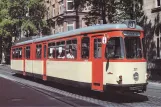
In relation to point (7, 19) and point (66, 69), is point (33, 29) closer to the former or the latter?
point (7, 19)

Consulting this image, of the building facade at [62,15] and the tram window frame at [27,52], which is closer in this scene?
the tram window frame at [27,52]

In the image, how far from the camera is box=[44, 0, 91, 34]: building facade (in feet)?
161

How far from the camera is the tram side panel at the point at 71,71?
1498cm

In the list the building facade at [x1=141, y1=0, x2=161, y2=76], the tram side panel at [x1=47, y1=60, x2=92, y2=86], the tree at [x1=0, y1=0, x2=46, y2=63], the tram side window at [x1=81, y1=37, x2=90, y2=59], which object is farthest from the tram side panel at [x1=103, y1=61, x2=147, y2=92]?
the tree at [x1=0, y1=0, x2=46, y2=63]

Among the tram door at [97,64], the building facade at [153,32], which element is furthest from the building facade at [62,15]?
the tram door at [97,64]

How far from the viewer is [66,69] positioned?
680 inches

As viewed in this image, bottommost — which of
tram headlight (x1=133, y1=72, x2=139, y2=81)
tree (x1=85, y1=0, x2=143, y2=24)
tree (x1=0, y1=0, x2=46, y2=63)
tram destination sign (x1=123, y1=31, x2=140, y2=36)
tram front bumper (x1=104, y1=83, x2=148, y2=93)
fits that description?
tram front bumper (x1=104, y1=83, x2=148, y2=93)

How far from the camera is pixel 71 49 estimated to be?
1656 cm

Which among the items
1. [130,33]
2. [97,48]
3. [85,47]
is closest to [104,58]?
[97,48]

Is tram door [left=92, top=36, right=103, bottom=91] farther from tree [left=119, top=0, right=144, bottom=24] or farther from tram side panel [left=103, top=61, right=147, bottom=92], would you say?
tree [left=119, top=0, right=144, bottom=24]

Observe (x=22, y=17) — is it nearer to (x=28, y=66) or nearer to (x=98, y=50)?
(x=28, y=66)

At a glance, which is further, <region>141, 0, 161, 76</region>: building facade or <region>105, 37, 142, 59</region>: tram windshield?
<region>141, 0, 161, 76</region>: building facade

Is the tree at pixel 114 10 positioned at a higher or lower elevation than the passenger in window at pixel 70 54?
higher

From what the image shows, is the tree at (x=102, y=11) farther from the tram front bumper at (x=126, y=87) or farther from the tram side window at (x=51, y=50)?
the tram front bumper at (x=126, y=87)
